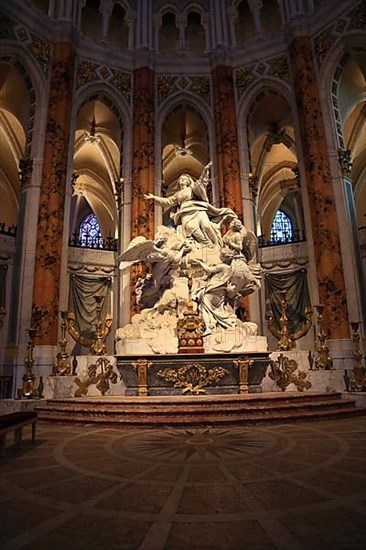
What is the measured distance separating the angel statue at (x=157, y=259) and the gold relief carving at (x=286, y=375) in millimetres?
2784

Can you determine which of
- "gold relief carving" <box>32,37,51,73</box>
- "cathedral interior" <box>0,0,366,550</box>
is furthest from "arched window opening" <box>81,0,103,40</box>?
"gold relief carving" <box>32,37,51,73</box>

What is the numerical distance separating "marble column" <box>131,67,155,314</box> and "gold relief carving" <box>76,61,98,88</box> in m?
1.33

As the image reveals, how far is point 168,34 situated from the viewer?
1412cm

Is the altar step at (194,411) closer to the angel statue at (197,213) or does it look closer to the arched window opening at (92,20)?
the angel statue at (197,213)

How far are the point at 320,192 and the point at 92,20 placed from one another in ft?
33.3

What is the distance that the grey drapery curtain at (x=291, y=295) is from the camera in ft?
38.0

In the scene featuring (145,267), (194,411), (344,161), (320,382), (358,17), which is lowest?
(194,411)

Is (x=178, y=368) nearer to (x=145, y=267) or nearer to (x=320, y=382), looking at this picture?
(x=320, y=382)

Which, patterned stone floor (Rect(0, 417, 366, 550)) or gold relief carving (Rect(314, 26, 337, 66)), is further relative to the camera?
gold relief carving (Rect(314, 26, 337, 66))

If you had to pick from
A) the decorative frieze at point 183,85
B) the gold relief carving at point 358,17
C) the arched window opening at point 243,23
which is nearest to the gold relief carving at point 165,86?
the decorative frieze at point 183,85

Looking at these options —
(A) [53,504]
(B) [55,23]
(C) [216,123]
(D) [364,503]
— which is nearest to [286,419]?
(D) [364,503]

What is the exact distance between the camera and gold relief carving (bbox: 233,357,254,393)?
6937 mm

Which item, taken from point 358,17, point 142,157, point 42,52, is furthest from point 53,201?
point 358,17

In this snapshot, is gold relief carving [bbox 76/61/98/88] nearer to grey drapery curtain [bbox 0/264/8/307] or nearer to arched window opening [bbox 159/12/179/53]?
arched window opening [bbox 159/12/179/53]
